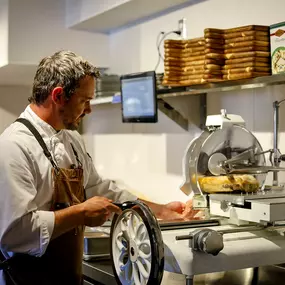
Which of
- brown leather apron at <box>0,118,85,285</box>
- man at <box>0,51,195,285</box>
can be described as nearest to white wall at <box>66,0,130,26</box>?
man at <box>0,51,195,285</box>

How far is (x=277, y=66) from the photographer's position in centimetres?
202

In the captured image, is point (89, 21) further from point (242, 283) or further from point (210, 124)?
point (242, 283)

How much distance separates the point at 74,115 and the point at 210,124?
46cm

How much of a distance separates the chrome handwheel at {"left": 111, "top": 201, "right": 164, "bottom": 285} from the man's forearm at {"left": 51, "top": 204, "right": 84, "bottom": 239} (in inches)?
4.8

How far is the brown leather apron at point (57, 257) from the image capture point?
179cm

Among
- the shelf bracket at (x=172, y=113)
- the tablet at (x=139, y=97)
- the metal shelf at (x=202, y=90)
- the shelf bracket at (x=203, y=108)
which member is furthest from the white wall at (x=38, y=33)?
the shelf bracket at (x=203, y=108)

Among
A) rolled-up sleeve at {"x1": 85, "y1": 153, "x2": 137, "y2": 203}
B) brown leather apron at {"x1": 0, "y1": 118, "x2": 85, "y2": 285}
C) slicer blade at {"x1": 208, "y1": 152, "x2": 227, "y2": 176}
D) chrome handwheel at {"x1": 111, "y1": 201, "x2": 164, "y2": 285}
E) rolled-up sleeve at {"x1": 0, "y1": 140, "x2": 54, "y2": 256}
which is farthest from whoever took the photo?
rolled-up sleeve at {"x1": 85, "y1": 153, "x2": 137, "y2": 203}

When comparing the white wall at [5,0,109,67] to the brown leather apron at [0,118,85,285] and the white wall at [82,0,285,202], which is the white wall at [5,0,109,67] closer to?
the white wall at [82,0,285,202]

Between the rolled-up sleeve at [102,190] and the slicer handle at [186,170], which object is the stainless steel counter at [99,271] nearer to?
the rolled-up sleeve at [102,190]

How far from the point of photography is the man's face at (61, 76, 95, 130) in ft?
6.03

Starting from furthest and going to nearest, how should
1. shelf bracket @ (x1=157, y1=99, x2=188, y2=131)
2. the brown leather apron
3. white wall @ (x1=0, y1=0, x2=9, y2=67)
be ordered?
white wall @ (x1=0, y1=0, x2=9, y2=67)
shelf bracket @ (x1=157, y1=99, x2=188, y2=131)
the brown leather apron

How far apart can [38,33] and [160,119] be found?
0.85m

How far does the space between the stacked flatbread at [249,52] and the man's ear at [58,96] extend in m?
0.66

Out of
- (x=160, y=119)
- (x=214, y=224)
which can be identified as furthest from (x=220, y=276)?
(x=160, y=119)
